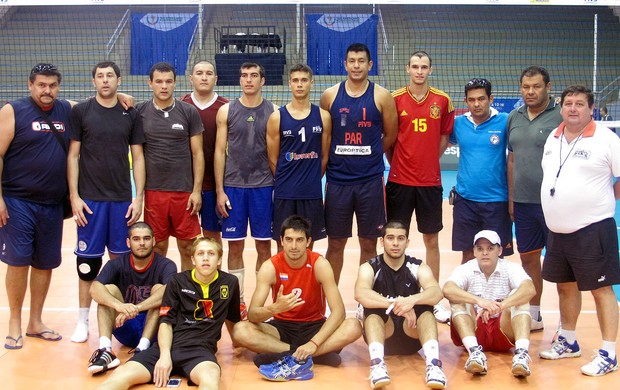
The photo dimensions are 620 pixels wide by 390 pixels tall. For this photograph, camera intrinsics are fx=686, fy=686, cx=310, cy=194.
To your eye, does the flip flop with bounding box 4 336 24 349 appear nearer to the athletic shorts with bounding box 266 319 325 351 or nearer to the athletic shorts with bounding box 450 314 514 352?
the athletic shorts with bounding box 266 319 325 351

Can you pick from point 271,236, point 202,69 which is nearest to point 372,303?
point 271,236

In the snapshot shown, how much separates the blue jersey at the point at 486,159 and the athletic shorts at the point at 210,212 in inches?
99.2

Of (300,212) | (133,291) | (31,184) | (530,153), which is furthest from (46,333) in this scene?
(530,153)

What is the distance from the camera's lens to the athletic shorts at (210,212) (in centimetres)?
700

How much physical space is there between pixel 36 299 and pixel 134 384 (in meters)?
1.79

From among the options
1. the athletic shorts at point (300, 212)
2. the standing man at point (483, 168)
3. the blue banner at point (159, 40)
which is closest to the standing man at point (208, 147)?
the athletic shorts at point (300, 212)

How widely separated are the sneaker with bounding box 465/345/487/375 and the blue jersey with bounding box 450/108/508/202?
1.79 meters

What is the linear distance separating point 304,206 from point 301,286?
107 centimetres

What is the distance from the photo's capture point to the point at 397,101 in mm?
6879

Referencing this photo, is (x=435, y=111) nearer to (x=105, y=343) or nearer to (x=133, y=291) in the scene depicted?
(x=133, y=291)

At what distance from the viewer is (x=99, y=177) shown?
6320mm

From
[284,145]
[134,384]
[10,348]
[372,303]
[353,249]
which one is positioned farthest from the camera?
[353,249]

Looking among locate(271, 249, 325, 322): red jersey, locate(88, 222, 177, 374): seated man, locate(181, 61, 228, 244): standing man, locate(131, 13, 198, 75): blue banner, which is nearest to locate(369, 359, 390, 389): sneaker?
locate(271, 249, 325, 322): red jersey

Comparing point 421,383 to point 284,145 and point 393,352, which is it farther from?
point 284,145
